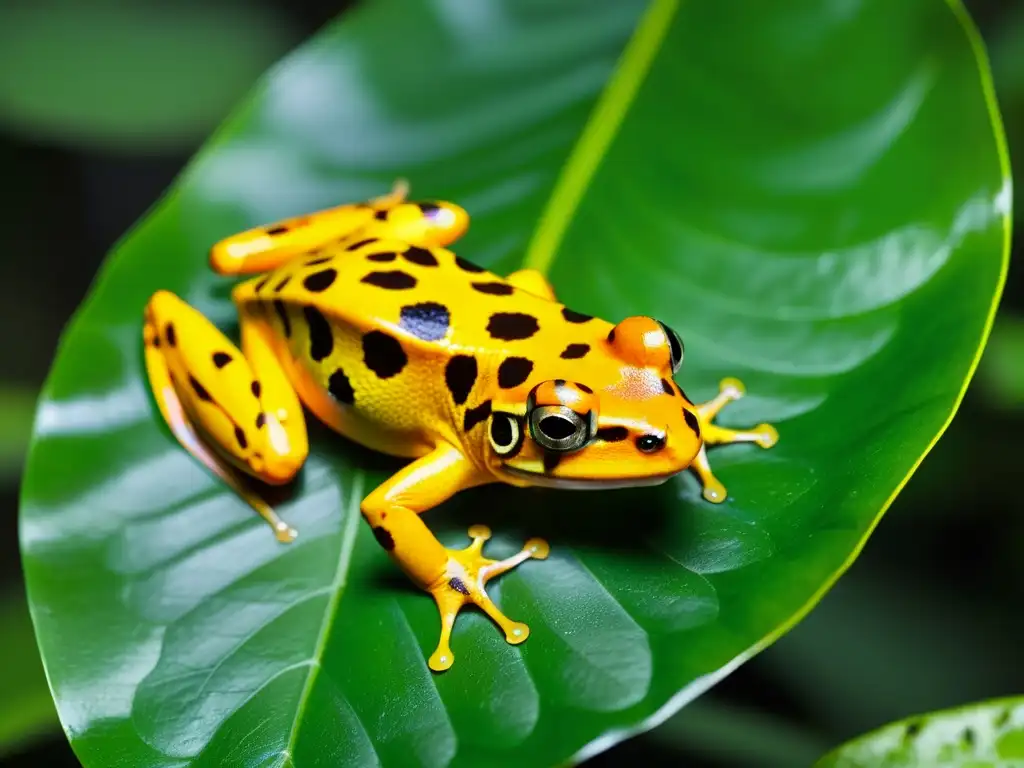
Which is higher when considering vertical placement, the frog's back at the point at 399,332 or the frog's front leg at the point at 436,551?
the frog's back at the point at 399,332

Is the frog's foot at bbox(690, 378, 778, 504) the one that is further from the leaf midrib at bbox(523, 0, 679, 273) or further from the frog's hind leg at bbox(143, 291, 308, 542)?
the frog's hind leg at bbox(143, 291, 308, 542)

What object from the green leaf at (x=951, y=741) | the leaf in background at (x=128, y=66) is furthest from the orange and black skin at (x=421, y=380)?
the leaf in background at (x=128, y=66)

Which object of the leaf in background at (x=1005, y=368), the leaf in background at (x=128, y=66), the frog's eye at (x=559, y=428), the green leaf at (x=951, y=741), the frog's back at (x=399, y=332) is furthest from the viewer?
the leaf in background at (x=128, y=66)

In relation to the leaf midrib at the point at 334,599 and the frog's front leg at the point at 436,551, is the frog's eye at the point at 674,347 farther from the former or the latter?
the leaf midrib at the point at 334,599

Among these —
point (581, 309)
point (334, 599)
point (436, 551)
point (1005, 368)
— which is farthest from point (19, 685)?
point (1005, 368)

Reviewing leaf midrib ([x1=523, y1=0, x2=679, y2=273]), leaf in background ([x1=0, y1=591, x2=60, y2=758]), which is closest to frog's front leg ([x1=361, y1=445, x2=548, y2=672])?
leaf midrib ([x1=523, y1=0, x2=679, y2=273])

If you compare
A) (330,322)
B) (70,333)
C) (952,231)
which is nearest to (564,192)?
(330,322)

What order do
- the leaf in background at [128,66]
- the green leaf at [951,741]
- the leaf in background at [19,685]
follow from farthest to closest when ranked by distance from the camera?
the leaf in background at [128,66], the leaf in background at [19,685], the green leaf at [951,741]
